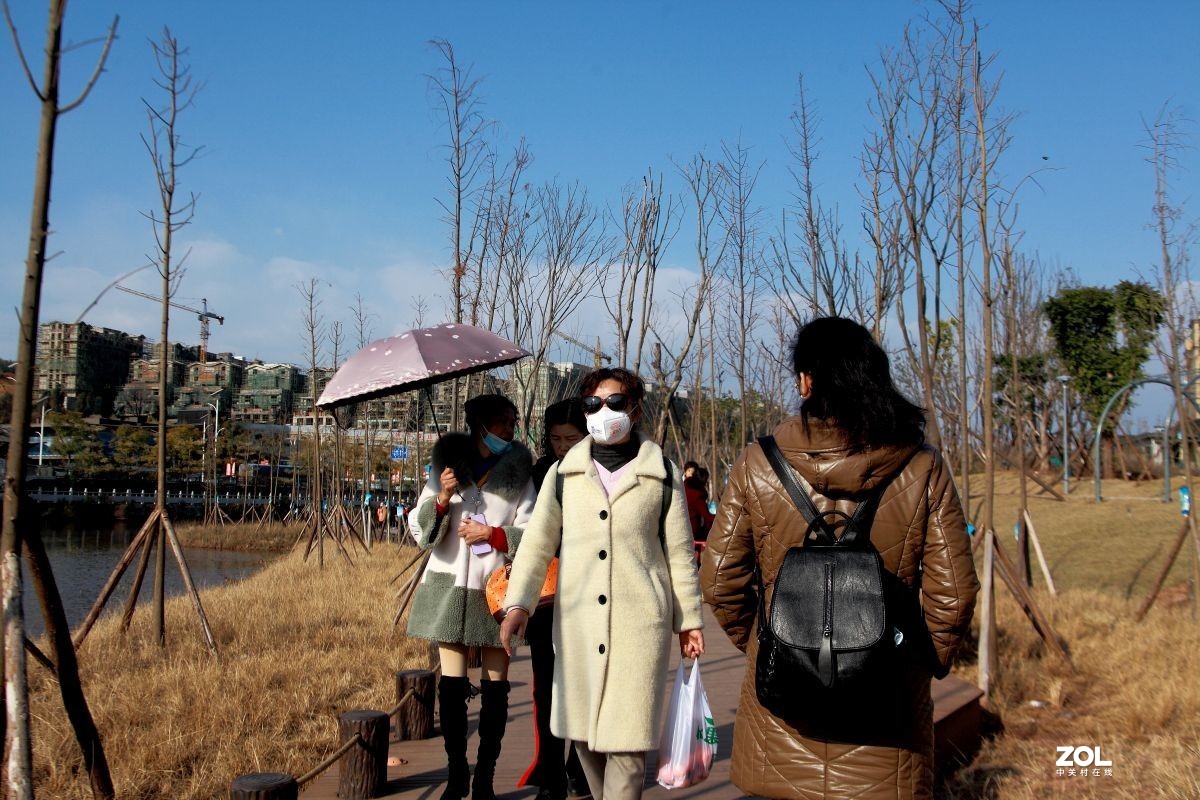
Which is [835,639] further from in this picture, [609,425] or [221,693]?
[221,693]

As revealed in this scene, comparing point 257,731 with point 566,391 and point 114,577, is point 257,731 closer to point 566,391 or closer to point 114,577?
point 114,577

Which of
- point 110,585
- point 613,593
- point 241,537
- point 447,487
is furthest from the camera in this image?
point 241,537

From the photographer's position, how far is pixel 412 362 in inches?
166

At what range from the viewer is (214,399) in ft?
199

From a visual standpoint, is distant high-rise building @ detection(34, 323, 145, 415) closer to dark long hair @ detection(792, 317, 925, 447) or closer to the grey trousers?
the grey trousers

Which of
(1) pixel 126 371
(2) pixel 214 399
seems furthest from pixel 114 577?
(1) pixel 126 371

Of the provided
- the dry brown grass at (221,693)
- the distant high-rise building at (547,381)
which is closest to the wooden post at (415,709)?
the dry brown grass at (221,693)

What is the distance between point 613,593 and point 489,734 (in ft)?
3.59

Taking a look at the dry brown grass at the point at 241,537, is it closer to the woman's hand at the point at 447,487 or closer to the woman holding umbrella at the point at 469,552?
the woman holding umbrella at the point at 469,552

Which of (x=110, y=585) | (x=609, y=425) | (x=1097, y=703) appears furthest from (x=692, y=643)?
(x=110, y=585)

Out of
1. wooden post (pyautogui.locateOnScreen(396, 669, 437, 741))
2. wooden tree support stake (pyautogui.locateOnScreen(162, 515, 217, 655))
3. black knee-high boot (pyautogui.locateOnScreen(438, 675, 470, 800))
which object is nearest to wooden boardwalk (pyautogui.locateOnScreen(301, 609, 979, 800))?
wooden post (pyautogui.locateOnScreen(396, 669, 437, 741))

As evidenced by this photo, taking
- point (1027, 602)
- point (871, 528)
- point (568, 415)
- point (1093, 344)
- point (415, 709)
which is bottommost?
point (415, 709)

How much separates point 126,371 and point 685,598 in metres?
83.3

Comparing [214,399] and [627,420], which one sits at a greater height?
[214,399]
